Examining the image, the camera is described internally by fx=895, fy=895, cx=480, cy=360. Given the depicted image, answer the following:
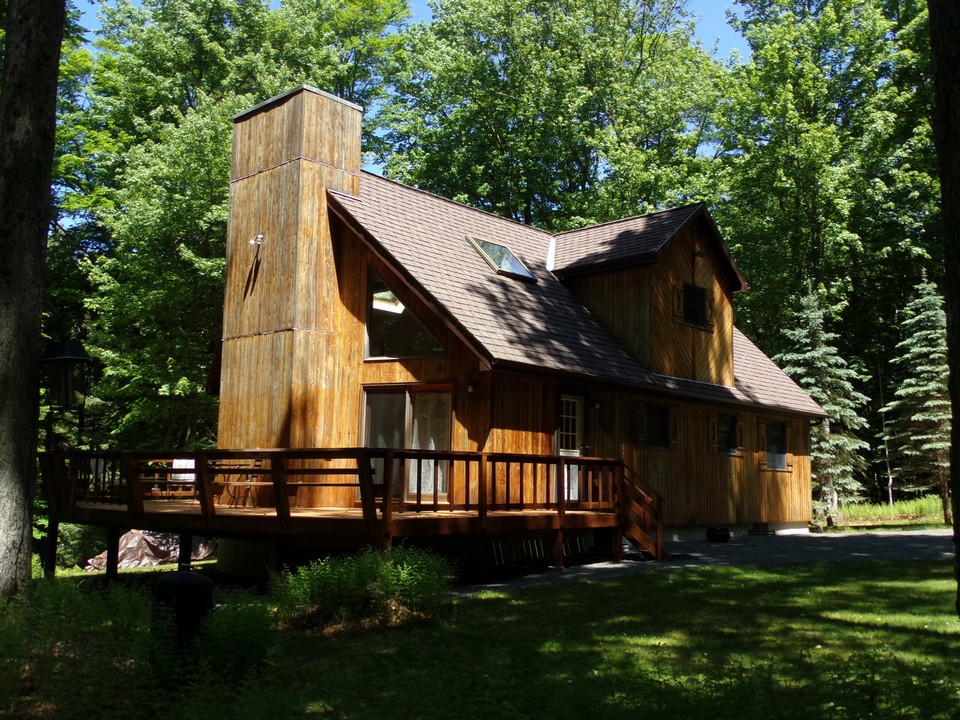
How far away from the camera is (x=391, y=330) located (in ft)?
51.8

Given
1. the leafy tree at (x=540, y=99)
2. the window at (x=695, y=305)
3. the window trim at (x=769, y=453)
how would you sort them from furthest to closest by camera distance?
1. the leafy tree at (x=540, y=99)
2. the window trim at (x=769, y=453)
3. the window at (x=695, y=305)

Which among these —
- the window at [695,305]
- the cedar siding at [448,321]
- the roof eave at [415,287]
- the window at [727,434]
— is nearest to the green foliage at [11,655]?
the roof eave at [415,287]

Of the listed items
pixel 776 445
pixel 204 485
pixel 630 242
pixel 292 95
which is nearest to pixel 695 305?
pixel 630 242

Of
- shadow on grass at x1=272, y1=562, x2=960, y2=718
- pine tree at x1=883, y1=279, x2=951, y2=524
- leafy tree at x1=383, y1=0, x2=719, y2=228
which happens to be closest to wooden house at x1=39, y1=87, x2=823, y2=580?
shadow on grass at x1=272, y1=562, x2=960, y2=718

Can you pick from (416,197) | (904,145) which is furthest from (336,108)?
(904,145)

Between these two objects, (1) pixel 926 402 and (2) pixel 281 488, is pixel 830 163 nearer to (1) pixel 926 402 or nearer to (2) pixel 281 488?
(1) pixel 926 402

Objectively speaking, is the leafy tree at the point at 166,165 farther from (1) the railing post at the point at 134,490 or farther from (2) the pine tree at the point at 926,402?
(2) the pine tree at the point at 926,402

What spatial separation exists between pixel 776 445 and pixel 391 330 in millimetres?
11629

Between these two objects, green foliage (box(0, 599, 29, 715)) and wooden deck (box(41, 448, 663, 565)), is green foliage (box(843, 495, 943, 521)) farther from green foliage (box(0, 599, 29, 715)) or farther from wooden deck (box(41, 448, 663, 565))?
green foliage (box(0, 599, 29, 715))

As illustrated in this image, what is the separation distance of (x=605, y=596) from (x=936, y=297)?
22513 millimetres

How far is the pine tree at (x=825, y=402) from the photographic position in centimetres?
2733

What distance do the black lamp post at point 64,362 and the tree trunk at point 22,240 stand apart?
383 centimetres

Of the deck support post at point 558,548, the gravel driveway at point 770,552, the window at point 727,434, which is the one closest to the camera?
the gravel driveway at point 770,552

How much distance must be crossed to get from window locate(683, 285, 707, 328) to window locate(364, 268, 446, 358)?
6.71m
